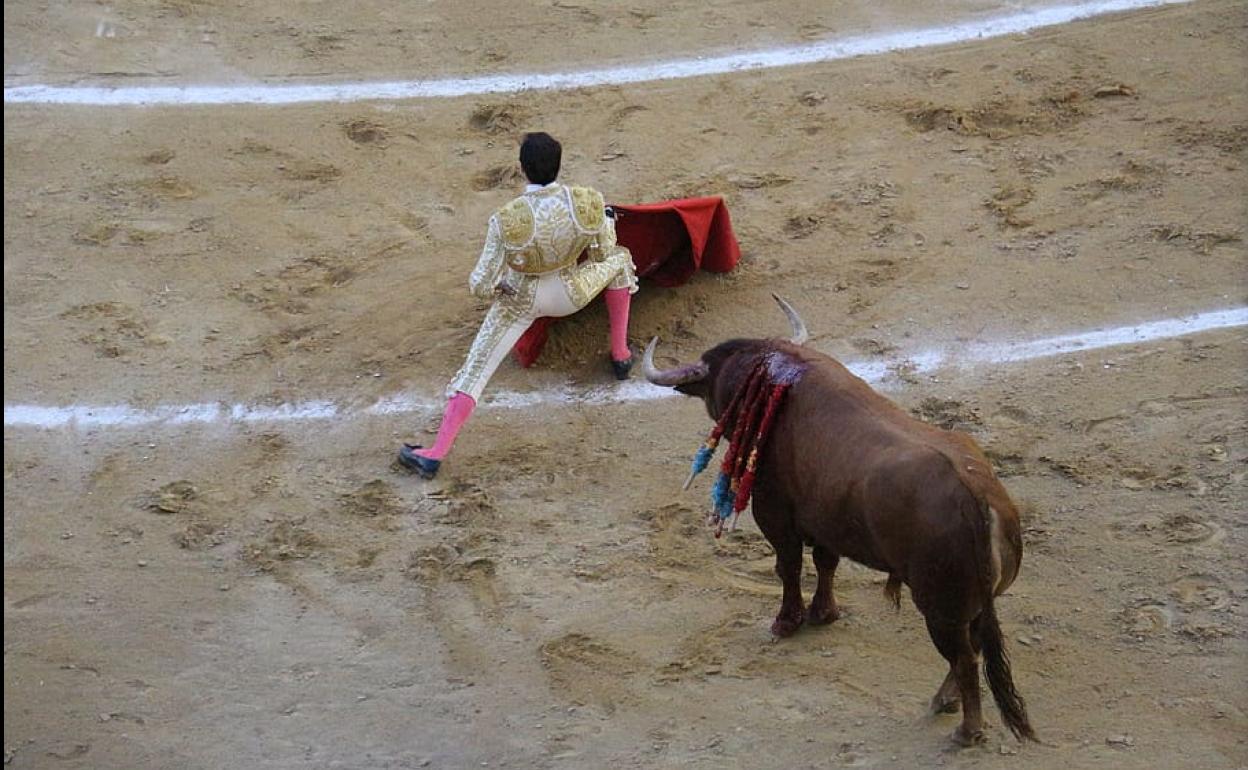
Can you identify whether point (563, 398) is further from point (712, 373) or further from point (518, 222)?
point (712, 373)

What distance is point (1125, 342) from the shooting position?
23.6ft

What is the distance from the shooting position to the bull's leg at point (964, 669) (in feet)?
15.8

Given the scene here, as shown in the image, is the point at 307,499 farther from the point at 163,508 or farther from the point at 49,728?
the point at 49,728

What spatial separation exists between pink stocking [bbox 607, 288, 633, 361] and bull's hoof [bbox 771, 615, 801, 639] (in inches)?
77.1

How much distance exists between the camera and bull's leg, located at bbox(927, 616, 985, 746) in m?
4.83

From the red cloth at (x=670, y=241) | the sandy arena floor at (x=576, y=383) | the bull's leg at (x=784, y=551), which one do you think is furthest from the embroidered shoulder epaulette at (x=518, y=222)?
the bull's leg at (x=784, y=551)

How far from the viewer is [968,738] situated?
504cm

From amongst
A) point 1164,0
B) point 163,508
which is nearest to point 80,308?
point 163,508

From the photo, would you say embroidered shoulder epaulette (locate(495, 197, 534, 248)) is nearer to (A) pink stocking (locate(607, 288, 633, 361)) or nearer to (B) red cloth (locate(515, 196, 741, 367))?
(A) pink stocking (locate(607, 288, 633, 361))

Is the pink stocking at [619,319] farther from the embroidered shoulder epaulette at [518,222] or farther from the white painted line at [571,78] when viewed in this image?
the white painted line at [571,78]

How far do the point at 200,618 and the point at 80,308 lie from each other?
251 centimetres

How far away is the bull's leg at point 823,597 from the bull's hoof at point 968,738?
0.80m

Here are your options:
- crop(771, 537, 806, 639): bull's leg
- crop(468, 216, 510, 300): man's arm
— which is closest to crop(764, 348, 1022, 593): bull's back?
crop(771, 537, 806, 639): bull's leg

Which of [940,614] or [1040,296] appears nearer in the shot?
[940,614]
